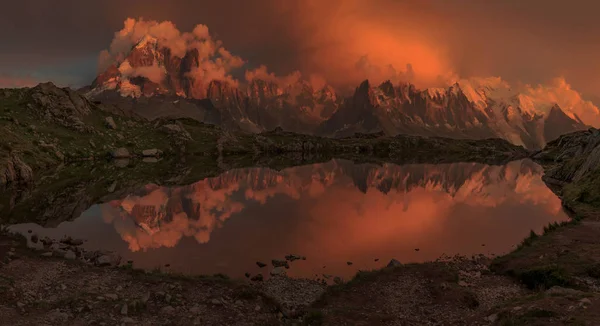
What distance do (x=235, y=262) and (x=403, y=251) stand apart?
18.0m

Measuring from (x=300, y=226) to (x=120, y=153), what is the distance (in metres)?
136

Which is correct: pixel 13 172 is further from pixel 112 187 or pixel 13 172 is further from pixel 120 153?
pixel 120 153

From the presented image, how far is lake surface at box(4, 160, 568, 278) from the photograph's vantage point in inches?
1361

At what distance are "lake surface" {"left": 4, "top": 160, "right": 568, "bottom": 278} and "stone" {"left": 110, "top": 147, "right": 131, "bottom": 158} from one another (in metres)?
86.9

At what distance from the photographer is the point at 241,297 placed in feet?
77.4

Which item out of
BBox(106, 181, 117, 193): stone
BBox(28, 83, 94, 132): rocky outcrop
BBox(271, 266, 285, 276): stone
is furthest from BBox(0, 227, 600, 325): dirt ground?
BBox(28, 83, 94, 132): rocky outcrop

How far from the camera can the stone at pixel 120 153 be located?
15425cm

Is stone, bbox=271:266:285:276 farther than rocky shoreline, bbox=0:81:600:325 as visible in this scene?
Yes

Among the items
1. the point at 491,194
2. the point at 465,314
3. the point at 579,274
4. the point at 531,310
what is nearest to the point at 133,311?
the point at 465,314

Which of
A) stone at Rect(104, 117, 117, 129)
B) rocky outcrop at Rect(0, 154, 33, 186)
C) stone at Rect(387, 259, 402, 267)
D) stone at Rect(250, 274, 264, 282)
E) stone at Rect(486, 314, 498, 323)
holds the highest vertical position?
stone at Rect(104, 117, 117, 129)

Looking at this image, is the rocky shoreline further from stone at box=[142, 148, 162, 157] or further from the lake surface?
stone at box=[142, 148, 162, 157]

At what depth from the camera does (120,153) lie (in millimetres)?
155875

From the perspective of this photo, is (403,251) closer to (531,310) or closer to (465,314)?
(465,314)

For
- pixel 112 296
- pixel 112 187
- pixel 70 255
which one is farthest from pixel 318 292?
pixel 112 187
